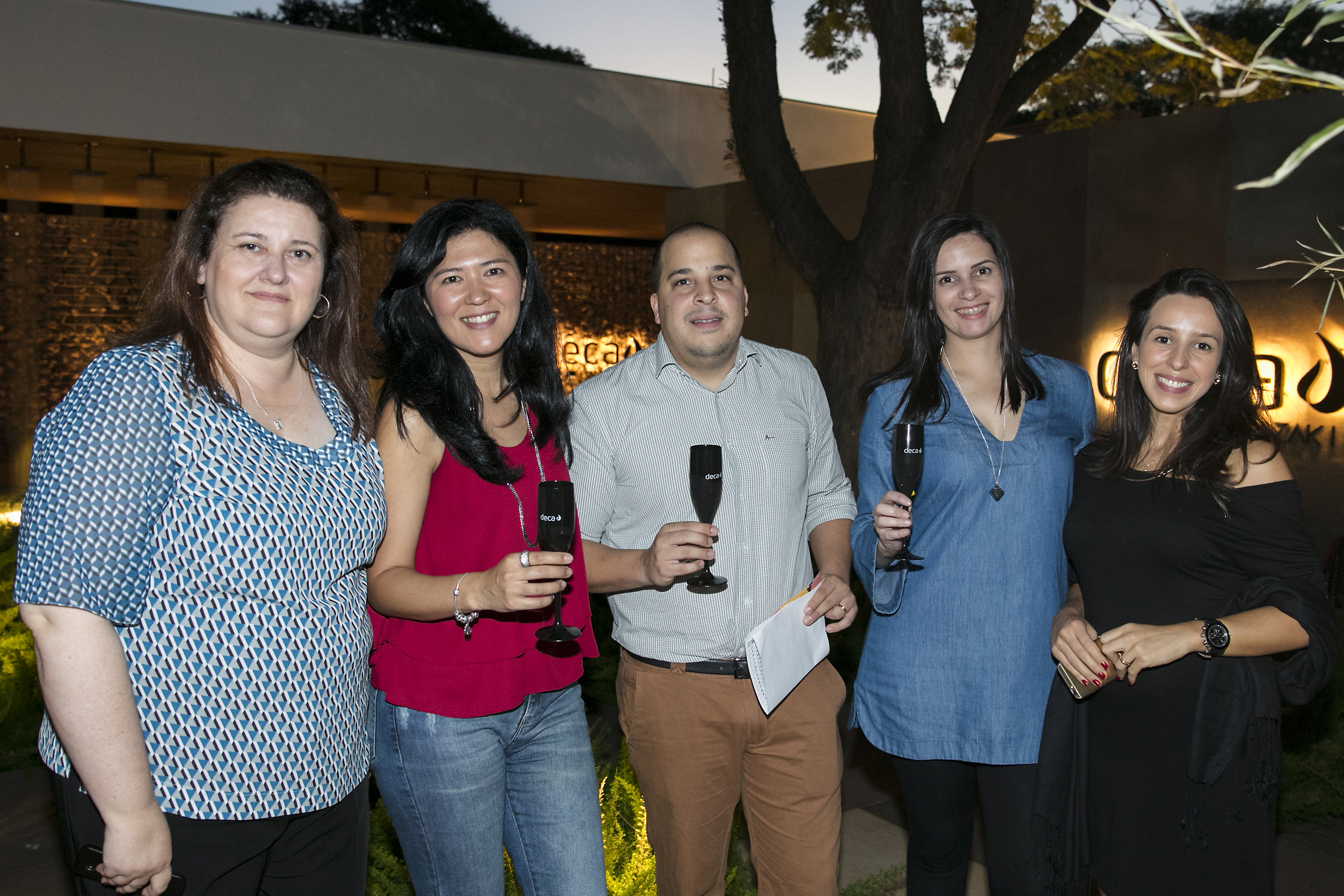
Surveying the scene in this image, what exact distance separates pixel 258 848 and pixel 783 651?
1.19 metres

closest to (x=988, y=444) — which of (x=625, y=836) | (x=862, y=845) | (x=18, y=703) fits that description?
(x=625, y=836)

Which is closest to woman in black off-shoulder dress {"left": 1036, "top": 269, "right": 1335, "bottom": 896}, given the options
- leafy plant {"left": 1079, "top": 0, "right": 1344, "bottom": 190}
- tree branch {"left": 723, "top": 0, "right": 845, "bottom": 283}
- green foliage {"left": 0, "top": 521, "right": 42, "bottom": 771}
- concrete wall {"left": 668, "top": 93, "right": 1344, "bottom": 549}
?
leafy plant {"left": 1079, "top": 0, "right": 1344, "bottom": 190}

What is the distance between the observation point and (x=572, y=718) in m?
2.21

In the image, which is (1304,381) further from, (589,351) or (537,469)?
(589,351)

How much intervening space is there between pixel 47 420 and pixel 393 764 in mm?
918

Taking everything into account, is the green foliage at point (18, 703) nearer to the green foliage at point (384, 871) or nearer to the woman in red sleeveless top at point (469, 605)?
the green foliage at point (384, 871)

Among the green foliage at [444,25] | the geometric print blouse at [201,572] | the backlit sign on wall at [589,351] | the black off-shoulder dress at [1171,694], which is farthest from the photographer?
the green foliage at [444,25]

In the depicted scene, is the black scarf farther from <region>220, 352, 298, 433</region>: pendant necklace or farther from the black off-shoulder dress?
<region>220, 352, 298, 433</region>: pendant necklace

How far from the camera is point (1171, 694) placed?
2.14 metres

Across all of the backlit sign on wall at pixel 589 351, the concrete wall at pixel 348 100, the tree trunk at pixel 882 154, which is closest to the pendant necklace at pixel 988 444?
the tree trunk at pixel 882 154

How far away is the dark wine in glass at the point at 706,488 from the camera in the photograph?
217 centimetres

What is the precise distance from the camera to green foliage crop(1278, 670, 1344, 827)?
13.1ft

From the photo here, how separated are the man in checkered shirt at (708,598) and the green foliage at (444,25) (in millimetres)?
13670

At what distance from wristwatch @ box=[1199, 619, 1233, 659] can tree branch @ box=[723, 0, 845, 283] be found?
419cm
